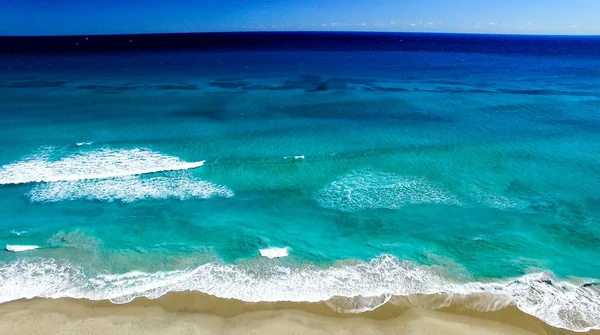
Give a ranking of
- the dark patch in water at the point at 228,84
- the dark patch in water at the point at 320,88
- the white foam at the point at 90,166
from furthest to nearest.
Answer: the dark patch in water at the point at 228,84, the dark patch in water at the point at 320,88, the white foam at the point at 90,166

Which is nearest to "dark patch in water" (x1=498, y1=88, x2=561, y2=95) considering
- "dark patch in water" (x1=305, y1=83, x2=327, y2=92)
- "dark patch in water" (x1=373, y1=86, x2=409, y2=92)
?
"dark patch in water" (x1=373, y1=86, x2=409, y2=92)

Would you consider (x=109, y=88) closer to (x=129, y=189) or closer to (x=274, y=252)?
(x=129, y=189)

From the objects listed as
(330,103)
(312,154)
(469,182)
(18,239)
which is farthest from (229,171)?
(330,103)

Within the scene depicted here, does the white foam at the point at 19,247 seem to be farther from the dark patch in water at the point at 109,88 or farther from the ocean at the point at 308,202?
the dark patch in water at the point at 109,88

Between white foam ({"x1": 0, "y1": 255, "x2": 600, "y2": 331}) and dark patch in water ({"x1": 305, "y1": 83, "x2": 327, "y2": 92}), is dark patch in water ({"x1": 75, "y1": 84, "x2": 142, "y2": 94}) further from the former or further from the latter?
white foam ({"x1": 0, "y1": 255, "x2": 600, "y2": 331})

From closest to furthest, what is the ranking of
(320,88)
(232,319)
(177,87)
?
(232,319), (320,88), (177,87)

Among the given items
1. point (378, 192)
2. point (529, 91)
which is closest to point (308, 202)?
point (378, 192)

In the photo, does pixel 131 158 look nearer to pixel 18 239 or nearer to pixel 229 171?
pixel 229 171

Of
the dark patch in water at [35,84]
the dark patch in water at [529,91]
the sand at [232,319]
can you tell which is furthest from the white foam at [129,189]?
the dark patch in water at [529,91]
